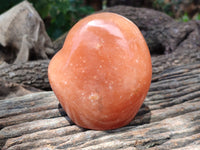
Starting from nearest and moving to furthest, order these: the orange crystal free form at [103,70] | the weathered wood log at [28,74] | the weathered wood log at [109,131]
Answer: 1. the orange crystal free form at [103,70]
2. the weathered wood log at [109,131]
3. the weathered wood log at [28,74]

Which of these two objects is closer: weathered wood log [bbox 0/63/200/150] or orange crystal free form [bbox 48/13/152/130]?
orange crystal free form [bbox 48/13/152/130]

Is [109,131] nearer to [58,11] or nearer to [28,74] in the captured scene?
[28,74]

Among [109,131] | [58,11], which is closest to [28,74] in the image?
[109,131]

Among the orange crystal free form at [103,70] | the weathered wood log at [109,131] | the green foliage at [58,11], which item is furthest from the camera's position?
the green foliage at [58,11]

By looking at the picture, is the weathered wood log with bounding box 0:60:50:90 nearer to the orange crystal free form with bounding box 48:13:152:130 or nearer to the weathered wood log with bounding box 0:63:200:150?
the weathered wood log with bounding box 0:63:200:150

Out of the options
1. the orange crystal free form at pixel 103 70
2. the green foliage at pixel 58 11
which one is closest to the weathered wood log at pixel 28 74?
the orange crystal free form at pixel 103 70

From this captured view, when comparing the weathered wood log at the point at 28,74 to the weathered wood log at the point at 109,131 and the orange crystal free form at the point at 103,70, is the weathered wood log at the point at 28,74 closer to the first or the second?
the weathered wood log at the point at 109,131

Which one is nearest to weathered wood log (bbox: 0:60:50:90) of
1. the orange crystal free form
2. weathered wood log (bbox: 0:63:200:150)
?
weathered wood log (bbox: 0:63:200:150)
